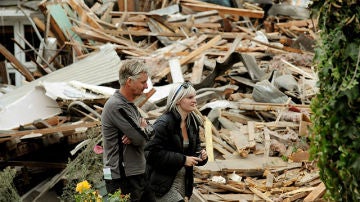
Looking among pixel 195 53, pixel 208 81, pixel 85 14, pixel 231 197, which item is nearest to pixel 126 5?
pixel 85 14

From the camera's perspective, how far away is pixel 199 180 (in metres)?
8.70

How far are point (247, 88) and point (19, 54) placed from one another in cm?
763

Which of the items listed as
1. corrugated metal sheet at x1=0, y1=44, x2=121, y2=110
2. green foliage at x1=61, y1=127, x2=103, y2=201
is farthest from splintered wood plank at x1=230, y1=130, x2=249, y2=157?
corrugated metal sheet at x1=0, y1=44, x2=121, y2=110

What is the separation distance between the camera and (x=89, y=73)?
12.5m

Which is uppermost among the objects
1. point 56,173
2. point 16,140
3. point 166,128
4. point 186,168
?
point 166,128

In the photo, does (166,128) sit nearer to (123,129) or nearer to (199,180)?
(123,129)

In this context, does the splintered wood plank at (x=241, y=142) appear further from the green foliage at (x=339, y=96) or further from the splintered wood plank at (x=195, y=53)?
the green foliage at (x=339, y=96)

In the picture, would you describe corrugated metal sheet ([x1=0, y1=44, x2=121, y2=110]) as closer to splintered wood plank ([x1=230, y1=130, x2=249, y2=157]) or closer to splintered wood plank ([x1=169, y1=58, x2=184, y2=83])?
splintered wood plank ([x1=169, y1=58, x2=184, y2=83])

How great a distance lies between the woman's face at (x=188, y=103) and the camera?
6.72 meters

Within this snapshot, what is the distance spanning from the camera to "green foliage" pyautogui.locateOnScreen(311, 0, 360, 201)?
4566 millimetres

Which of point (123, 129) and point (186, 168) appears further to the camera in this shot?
point (186, 168)

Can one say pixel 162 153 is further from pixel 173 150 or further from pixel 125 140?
pixel 125 140

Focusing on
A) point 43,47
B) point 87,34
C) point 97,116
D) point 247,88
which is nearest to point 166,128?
point 97,116

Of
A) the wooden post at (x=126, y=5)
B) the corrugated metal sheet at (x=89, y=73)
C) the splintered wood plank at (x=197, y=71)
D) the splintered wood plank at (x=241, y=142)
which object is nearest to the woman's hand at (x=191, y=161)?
the splintered wood plank at (x=241, y=142)
